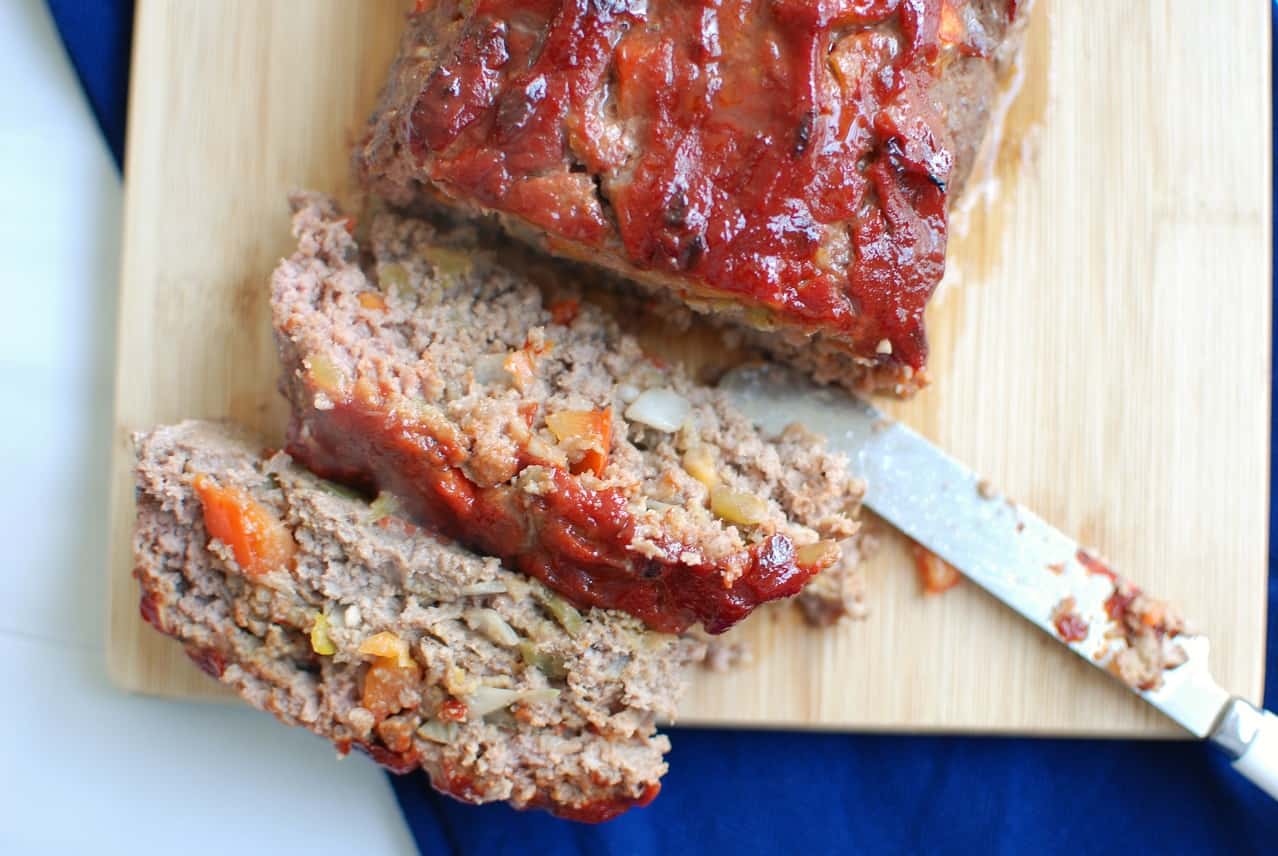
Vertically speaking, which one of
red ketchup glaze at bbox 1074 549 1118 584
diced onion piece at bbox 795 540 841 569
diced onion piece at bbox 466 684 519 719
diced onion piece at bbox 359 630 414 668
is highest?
diced onion piece at bbox 795 540 841 569

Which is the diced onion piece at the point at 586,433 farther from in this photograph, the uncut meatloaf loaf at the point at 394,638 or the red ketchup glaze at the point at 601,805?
the red ketchup glaze at the point at 601,805

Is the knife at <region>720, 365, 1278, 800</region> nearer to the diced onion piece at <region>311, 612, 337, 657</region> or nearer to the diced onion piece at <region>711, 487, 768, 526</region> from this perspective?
the diced onion piece at <region>711, 487, 768, 526</region>

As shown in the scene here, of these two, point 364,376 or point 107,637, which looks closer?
point 364,376

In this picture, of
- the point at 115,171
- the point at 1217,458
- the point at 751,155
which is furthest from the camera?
the point at 115,171

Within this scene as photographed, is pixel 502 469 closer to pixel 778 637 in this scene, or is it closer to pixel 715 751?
pixel 778 637

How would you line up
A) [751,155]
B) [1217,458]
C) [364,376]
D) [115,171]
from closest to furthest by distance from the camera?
[751,155] → [364,376] → [1217,458] → [115,171]

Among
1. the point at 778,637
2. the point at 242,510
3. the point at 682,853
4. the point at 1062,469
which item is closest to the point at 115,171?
the point at 242,510

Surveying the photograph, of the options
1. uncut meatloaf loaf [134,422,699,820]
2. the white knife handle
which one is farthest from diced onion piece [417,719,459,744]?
the white knife handle
